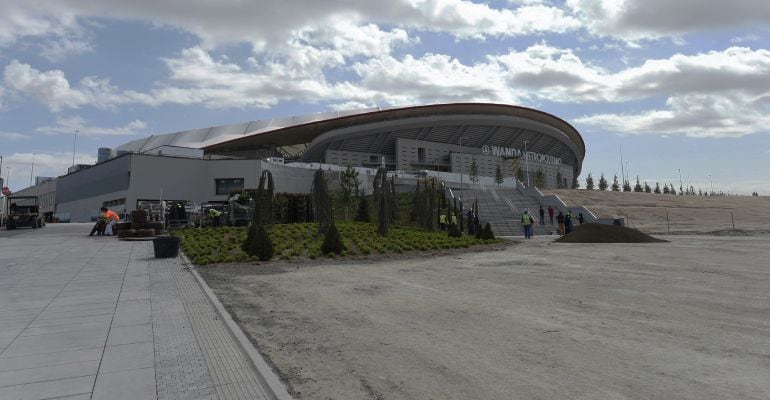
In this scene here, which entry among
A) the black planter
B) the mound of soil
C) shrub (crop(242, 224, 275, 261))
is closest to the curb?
shrub (crop(242, 224, 275, 261))

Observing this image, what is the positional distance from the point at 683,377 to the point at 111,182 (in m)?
66.5

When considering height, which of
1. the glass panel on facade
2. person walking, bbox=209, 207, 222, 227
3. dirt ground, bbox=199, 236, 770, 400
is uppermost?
the glass panel on facade

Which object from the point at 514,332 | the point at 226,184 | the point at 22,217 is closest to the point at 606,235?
the point at 514,332

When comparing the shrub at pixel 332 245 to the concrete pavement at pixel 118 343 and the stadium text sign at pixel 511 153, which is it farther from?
the stadium text sign at pixel 511 153

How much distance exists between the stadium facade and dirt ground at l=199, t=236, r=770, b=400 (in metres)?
49.7

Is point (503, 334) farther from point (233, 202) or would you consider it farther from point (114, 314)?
point (233, 202)

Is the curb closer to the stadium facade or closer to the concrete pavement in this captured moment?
the concrete pavement

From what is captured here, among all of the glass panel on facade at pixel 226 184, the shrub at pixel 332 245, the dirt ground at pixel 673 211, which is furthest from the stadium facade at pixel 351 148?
the shrub at pixel 332 245

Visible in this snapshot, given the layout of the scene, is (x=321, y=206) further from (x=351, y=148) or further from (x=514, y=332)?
(x=351, y=148)

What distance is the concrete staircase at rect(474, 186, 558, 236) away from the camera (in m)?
32.4

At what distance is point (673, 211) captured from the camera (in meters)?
41.6

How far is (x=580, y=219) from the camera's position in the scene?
31625 millimetres

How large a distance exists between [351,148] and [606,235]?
68.3 meters

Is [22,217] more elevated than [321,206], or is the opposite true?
[321,206]
